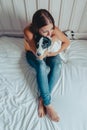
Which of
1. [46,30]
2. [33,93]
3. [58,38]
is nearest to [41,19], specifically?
[46,30]

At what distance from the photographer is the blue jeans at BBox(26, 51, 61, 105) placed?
1016 millimetres

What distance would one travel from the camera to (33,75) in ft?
3.84

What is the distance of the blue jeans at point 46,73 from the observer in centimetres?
102

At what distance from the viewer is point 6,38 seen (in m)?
1.46

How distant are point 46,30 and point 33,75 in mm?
325

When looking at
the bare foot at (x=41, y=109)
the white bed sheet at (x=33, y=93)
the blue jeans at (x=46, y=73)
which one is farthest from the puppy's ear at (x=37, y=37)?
the bare foot at (x=41, y=109)

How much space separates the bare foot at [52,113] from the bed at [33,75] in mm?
22

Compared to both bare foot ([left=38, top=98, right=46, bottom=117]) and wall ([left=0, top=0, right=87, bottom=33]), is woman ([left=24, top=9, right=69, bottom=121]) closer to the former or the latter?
bare foot ([left=38, top=98, right=46, bottom=117])

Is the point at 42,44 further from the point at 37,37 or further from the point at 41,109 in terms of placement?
the point at 41,109

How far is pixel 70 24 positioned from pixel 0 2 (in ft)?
1.91

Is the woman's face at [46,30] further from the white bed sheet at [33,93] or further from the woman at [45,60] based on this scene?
the white bed sheet at [33,93]

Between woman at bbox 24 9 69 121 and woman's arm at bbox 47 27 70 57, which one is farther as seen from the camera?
woman's arm at bbox 47 27 70 57

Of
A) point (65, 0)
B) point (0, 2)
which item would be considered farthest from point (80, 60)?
point (0, 2)

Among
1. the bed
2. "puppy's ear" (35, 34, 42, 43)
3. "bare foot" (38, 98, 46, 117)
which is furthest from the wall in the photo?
"bare foot" (38, 98, 46, 117)
